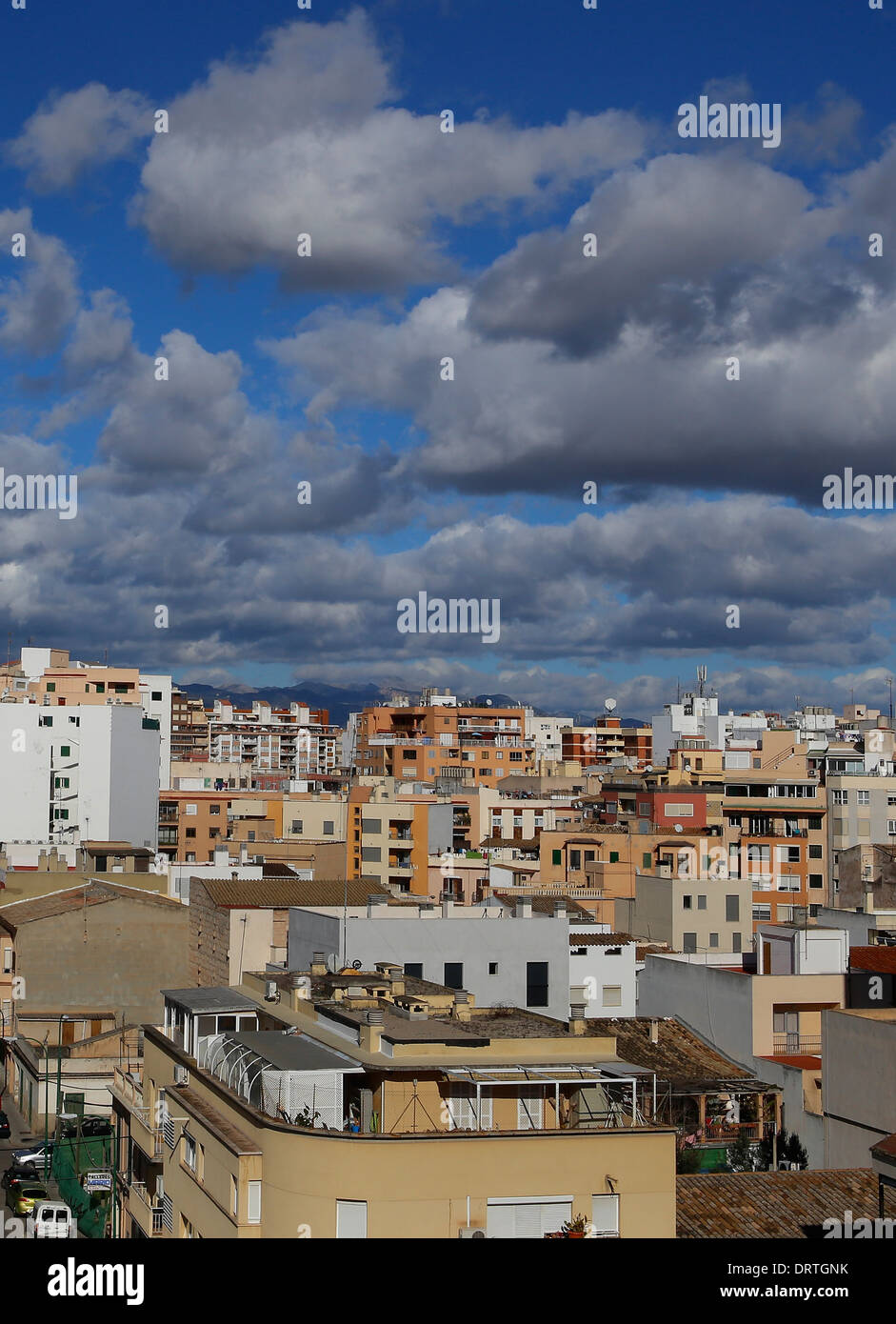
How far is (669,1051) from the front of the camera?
4006 cm

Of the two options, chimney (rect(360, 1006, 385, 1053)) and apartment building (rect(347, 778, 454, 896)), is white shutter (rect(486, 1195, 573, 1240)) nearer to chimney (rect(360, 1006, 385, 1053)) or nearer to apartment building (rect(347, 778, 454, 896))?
chimney (rect(360, 1006, 385, 1053))

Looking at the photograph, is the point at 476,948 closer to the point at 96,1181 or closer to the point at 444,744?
the point at 96,1181

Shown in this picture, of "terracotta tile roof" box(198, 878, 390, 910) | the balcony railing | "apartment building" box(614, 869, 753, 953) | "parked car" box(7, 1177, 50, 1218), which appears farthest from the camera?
"apartment building" box(614, 869, 753, 953)

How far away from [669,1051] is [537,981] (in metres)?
3.89

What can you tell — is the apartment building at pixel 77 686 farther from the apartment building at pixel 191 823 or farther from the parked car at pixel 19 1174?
the parked car at pixel 19 1174

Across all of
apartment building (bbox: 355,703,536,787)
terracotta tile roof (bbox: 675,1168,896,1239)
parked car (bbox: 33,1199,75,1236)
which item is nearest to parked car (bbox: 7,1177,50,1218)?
parked car (bbox: 33,1199,75,1236)

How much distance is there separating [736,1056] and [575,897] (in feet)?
82.8

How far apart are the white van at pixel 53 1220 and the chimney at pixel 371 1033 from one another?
34.6 feet

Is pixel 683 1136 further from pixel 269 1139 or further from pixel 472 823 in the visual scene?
pixel 472 823

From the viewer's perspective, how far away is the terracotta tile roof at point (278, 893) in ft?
156

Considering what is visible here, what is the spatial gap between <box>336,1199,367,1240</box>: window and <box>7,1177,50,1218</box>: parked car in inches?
780

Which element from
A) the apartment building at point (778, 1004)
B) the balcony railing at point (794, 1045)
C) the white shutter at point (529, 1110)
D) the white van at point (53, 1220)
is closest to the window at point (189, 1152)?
the white shutter at point (529, 1110)

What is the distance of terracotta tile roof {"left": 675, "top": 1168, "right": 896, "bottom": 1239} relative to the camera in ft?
77.7
